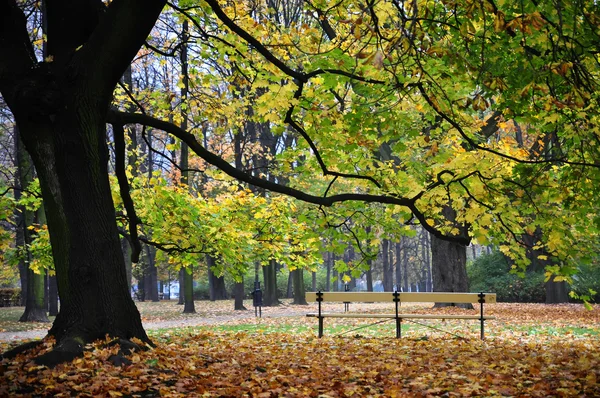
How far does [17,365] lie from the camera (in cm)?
618

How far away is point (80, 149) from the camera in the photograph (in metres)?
7.20

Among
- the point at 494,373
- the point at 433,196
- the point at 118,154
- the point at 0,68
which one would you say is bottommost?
the point at 494,373

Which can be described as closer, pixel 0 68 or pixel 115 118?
pixel 0 68

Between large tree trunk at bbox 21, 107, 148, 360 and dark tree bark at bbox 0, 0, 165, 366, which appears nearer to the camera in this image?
dark tree bark at bbox 0, 0, 165, 366

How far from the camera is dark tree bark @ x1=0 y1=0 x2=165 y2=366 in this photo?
22.8 feet

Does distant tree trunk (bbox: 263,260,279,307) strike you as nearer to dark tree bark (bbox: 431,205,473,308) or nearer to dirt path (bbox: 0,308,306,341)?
dirt path (bbox: 0,308,306,341)

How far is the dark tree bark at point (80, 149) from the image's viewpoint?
694cm

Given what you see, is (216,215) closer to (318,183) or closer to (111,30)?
(111,30)

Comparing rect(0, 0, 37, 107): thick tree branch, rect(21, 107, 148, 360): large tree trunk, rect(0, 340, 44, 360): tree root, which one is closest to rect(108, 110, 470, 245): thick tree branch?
rect(21, 107, 148, 360): large tree trunk

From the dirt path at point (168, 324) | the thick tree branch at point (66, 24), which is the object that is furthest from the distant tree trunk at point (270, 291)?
the thick tree branch at point (66, 24)

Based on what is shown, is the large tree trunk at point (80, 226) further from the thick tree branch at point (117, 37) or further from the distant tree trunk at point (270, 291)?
the distant tree trunk at point (270, 291)

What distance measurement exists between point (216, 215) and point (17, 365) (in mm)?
6456

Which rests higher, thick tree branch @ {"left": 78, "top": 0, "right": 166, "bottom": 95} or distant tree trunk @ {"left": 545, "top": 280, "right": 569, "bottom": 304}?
thick tree branch @ {"left": 78, "top": 0, "right": 166, "bottom": 95}

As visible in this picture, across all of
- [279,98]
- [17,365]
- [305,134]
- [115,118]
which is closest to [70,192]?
[115,118]
